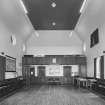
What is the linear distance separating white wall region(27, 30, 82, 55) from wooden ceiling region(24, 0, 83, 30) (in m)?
1.64

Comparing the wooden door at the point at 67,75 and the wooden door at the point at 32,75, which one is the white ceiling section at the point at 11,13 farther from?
the wooden door at the point at 67,75

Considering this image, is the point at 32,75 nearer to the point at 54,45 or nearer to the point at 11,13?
the point at 54,45

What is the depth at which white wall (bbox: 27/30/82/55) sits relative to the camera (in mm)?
16766

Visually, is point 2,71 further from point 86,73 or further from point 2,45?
point 86,73

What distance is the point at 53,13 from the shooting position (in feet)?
37.5

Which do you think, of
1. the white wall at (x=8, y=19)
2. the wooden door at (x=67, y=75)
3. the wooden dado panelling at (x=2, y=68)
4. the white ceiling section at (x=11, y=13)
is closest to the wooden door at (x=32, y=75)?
the wooden door at (x=67, y=75)

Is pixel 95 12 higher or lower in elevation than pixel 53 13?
lower

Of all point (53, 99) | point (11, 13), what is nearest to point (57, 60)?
point (11, 13)

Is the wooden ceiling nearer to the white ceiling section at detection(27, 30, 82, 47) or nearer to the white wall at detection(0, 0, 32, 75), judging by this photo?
the white wall at detection(0, 0, 32, 75)

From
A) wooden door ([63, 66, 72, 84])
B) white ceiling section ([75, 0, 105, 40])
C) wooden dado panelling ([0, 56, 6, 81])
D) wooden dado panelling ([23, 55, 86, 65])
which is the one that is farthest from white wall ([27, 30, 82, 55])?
wooden dado panelling ([0, 56, 6, 81])

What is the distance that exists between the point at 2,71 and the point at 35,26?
230 inches

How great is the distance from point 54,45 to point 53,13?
5.93 meters

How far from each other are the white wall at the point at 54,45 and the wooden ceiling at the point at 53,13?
164 cm

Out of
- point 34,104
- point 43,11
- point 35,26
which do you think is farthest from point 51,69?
point 34,104
